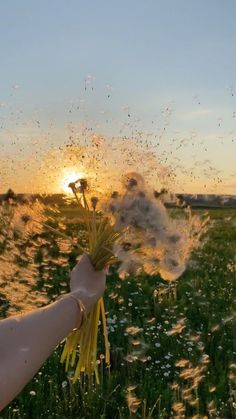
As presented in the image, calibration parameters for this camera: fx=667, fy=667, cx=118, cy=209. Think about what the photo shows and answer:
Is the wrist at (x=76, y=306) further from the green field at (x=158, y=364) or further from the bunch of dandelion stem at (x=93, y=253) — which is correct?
the green field at (x=158, y=364)

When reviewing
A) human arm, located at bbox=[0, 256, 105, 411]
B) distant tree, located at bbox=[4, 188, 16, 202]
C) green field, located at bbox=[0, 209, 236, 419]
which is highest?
distant tree, located at bbox=[4, 188, 16, 202]

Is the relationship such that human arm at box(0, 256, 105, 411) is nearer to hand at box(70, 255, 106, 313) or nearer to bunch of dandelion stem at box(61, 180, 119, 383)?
hand at box(70, 255, 106, 313)

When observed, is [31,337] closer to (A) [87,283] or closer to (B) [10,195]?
(A) [87,283]

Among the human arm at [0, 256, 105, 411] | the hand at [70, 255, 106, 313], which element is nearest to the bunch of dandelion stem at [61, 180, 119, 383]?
the hand at [70, 255, 106, 313]

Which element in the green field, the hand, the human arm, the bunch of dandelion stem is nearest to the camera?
the human arm

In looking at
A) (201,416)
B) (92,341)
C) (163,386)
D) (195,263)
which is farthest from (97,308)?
(195,263)

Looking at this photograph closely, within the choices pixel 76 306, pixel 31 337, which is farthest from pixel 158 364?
pixel 31 337

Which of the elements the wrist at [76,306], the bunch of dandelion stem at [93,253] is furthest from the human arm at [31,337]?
the bunch of dandelion stem at [93,253]
